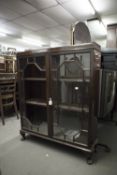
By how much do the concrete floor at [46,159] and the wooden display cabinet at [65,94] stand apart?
0.16 m

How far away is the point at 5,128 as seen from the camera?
2.90 meters

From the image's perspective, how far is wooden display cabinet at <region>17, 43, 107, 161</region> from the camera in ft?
5.83

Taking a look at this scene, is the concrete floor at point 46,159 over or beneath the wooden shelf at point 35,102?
beneath

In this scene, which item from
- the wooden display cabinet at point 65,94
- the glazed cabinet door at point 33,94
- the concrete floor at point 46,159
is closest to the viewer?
the concrete floor at point 46,159

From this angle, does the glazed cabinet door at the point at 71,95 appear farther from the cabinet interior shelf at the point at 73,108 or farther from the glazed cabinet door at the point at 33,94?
the glazed cabinet door at the point at 33,94

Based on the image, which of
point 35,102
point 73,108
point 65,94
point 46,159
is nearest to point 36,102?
point 35,102

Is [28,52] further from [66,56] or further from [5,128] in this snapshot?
[5,128]

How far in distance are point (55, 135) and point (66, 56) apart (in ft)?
3.83

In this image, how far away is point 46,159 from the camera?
188 centimetres

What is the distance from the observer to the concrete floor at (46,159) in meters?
1.66

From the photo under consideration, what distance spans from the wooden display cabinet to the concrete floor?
0.16 meters

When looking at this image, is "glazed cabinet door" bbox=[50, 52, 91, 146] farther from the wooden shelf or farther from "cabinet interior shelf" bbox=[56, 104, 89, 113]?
the wooden shelf

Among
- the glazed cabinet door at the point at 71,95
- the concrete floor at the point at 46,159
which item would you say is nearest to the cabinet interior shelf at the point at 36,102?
the glazed cabinet door at the point at 71,95

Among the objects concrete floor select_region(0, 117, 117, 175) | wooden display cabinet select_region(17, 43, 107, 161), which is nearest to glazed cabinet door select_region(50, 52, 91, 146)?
wooden display cabinet select_region(17, 43, 107, 161)
